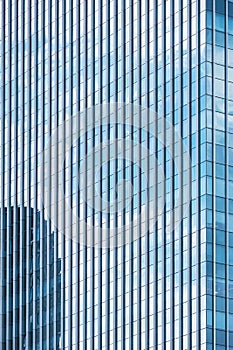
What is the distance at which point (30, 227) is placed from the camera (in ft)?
512

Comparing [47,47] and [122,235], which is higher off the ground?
[47,47]

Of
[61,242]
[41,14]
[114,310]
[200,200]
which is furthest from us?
[41,14]

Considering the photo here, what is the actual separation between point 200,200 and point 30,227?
111ft

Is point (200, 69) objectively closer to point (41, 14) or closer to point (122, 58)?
point (122, 58)

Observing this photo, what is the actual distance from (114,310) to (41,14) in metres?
35.7

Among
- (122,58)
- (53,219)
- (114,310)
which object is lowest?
(114,310)

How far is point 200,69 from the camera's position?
5044 inches

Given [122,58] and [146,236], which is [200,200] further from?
[122,58]

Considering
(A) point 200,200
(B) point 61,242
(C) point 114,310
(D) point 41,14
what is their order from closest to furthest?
(A) point 200,200
(C) point 114,310
(B) point 61,242
(D) point 41,14

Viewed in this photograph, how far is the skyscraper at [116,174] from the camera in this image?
126 meters

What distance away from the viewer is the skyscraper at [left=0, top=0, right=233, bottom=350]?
12650 cm

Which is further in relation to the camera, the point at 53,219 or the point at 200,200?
the point at 53,219

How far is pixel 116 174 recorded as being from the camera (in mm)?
139625

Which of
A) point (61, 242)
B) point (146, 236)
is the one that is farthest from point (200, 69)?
point (61, 242)
